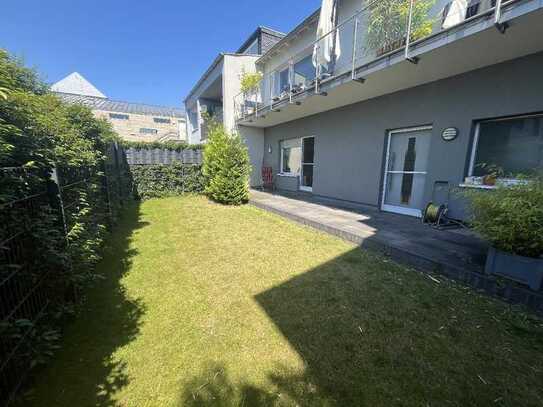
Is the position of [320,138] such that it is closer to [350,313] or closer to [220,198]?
[220,198]

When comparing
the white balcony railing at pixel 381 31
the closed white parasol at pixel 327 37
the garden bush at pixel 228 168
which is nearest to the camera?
the white balcony railing at pixel 381 31

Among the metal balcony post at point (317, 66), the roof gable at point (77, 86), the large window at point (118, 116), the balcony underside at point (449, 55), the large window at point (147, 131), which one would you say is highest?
the roof gable at point (77, 86)

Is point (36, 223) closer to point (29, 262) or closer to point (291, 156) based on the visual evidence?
point (29, 262)

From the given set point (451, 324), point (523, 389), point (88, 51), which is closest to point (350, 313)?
point (451, 324)

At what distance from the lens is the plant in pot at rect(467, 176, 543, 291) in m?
2.33

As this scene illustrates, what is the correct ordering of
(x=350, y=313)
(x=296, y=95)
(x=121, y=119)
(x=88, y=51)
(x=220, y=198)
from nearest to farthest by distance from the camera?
(x=350, y=313), (x=296, y=95), (x=220, y=198), (x=88, y=51), (x=121, y=119)

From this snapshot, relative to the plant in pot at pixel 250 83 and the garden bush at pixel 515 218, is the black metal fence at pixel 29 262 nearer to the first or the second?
the garden bush at pixel 515 218

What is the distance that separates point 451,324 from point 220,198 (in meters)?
6.54

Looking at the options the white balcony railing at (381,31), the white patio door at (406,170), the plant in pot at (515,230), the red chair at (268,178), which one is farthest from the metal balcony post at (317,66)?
the red chair at (268,178)

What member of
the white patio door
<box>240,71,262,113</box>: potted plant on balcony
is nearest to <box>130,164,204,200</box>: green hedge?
<box>240,71,262,113</box>: potted plant on balcony

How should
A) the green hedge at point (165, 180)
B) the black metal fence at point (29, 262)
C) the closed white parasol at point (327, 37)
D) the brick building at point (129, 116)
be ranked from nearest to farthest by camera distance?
1. the black metal fence at point (29, 262)
2. the closed white parasol at point (327, 37)
3. the green hedge at point (165, 180)
4. the brick building at point (129, 116)

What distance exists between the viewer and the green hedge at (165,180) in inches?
330

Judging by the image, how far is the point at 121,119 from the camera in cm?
2914

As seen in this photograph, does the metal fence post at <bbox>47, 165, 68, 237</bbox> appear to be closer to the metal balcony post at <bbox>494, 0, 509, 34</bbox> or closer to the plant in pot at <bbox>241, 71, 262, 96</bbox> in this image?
the metal balcony post at <bbox>494, 0, 509, 34</bbox>
